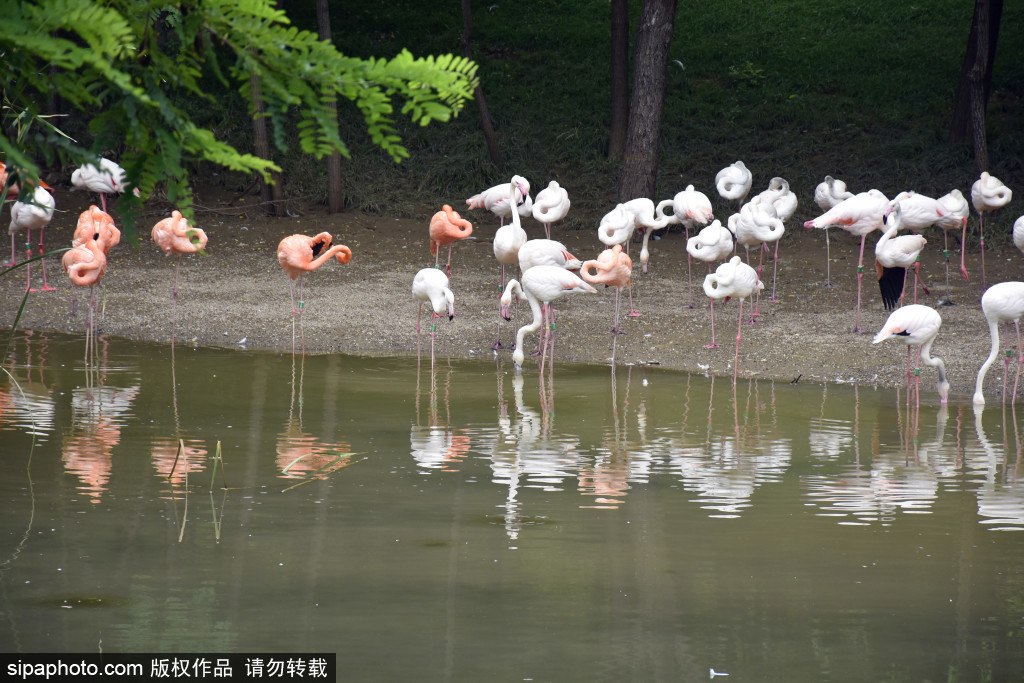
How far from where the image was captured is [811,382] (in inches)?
343

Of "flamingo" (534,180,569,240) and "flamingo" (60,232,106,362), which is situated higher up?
"flamingo" (534,180,569,240)

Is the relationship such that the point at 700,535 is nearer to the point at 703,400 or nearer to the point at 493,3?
the point at 703,400

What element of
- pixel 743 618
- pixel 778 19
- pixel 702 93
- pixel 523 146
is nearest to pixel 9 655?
Answer: pixel 743 618

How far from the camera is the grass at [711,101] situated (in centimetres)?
1503

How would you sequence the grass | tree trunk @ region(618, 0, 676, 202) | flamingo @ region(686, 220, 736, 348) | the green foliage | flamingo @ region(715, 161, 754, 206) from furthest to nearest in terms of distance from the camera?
the grass, tree trunk @ region(618, 0, 676, 202), flamingo @ region(715, 161, 754, 206), flamingo @ region(686, 220, 736, 348), the green foliage

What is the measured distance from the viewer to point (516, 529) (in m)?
5.11

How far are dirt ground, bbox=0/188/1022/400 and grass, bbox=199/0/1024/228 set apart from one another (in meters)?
1.89

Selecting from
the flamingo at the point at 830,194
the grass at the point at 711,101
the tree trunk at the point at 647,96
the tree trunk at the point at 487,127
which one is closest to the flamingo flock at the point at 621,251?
the flamingo at the point at 830,194

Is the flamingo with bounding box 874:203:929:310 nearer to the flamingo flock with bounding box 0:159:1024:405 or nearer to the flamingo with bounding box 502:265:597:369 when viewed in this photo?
the flamingo flock with bounding box 0:159:1024:405

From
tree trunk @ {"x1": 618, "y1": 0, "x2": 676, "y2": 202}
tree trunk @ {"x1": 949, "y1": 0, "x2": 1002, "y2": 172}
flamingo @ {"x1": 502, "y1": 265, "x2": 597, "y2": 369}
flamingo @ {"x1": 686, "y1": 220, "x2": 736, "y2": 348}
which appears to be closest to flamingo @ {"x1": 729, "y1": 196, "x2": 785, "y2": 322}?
flamingo @ {"x1": 686, "y1": 220, "x2": 736, "y2": 348}

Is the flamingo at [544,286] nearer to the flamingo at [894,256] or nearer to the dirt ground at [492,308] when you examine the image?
the dirt ground at [492,308]

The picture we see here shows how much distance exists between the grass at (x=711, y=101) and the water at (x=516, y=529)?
22.9 feet

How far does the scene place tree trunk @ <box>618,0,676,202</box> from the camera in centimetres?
1259

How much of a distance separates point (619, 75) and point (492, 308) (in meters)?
5.62
